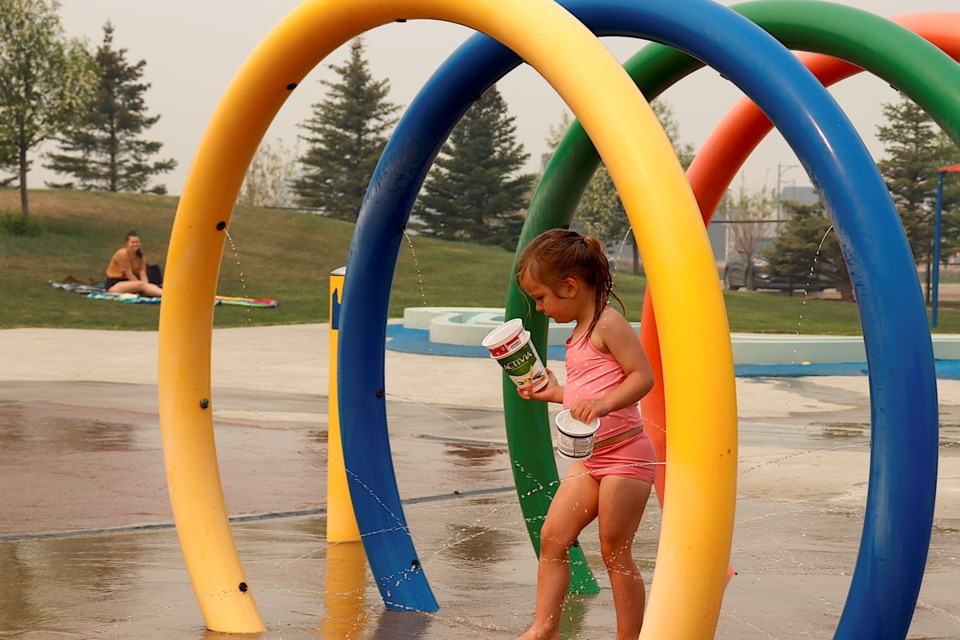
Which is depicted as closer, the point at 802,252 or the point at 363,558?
the point at 363,558

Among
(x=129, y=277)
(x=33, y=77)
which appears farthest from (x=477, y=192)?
(x=129, y=277)

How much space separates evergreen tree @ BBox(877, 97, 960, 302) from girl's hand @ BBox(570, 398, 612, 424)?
141 feet

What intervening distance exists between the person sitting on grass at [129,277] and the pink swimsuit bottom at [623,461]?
23033 mm

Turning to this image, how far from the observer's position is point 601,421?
12.1 ft

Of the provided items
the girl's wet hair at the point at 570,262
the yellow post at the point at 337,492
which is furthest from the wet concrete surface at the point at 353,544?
the girl's wet hair at the point at 570,262

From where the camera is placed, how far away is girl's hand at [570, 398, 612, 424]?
11.5 feet

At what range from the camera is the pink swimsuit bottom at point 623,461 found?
12.1 feet

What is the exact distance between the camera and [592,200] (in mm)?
53625

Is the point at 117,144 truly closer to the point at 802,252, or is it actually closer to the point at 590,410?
the point at 802,252

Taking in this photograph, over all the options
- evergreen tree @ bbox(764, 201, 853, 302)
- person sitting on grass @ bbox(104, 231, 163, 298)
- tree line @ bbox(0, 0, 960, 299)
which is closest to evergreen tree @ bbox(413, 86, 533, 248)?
tree line @ bbox(0, 0, 960, 299)

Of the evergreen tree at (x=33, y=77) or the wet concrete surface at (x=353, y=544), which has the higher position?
the evergreen tree at (x=33, y=77)

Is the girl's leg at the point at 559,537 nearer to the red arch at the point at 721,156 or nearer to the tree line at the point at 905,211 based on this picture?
the red arch at the point at 721,156

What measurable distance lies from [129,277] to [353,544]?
21.5 metres

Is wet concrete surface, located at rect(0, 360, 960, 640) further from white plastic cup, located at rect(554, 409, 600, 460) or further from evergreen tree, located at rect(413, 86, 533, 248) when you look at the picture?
evergreen tree, located at rect(413, 86, 533, 248)
